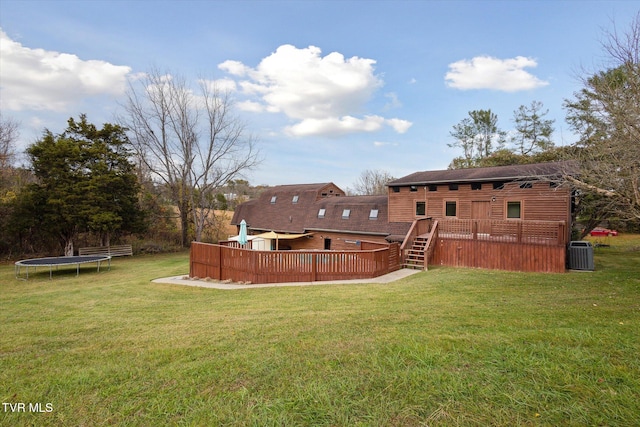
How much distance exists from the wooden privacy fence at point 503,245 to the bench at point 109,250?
23079 mm

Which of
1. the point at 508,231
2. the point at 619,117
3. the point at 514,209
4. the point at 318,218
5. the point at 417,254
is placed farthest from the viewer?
the point at 318,218

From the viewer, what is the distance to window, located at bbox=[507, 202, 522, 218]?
614 inches

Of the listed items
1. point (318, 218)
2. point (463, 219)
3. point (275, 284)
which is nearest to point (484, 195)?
point (463, 219)

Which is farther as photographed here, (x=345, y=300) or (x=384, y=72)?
(x=384, y=72)

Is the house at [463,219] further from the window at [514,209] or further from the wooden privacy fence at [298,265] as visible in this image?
the wooden privacy fence at [298,265]

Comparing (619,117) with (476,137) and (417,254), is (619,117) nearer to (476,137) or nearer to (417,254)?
(417,254)

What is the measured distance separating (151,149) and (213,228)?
962cm

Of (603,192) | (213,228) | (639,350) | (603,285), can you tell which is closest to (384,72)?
(603,192)

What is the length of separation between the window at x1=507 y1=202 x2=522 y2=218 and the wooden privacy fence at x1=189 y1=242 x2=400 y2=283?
7.69 metres

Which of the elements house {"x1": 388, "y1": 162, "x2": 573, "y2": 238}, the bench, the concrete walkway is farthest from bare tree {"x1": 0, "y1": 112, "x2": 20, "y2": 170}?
house {"x1": 388, "y1": 162, "x2": 573, "y2": 238}

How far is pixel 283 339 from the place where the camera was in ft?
14.4

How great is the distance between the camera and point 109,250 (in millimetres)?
23719

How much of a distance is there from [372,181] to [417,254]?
3838 cm

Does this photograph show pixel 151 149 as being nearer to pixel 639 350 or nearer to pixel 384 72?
pixel 384 72
